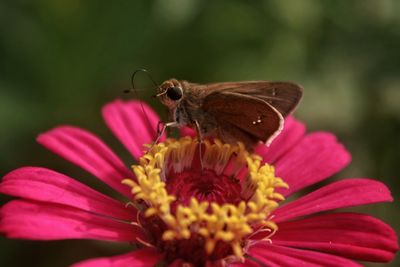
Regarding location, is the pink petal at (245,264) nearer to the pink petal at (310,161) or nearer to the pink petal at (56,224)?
the pink petal at (56,224)

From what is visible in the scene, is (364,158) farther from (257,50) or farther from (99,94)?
(99,94)

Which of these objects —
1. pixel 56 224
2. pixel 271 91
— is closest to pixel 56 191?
pixel 56 224

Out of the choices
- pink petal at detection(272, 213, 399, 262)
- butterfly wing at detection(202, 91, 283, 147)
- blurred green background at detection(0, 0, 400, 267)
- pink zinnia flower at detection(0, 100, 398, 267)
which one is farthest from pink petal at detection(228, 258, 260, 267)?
blurred green background at detection(0, 0, 400, 267)

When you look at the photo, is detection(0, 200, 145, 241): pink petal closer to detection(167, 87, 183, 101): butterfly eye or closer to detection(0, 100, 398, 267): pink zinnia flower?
detection(0, 100, 398, 267): pink zinnia flower

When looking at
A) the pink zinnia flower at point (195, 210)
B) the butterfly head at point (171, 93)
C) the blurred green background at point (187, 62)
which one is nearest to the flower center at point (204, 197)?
the pink zinnia flower at point (195, 210)

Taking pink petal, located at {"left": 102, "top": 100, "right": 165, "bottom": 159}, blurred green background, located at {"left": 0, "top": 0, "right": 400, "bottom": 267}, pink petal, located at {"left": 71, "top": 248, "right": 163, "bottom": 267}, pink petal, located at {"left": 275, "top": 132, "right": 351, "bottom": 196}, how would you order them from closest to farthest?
pink petal, located at {"left": 71, "top": 248, "right": 163, "bottom": 267} < pink petal, located at {"left": 275, "top": 132, "right": 351, "bottom": 196} < pink petal, located at {"left": 102, "top": 100, "right": 165, "bottom": 159} < blurred green background, located at {"left": 0, "top": 0, "right": 400, "bottom": 267}

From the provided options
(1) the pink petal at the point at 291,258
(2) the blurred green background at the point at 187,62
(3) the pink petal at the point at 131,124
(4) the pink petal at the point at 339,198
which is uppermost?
(2) the blurred green background at the point at 187,62
